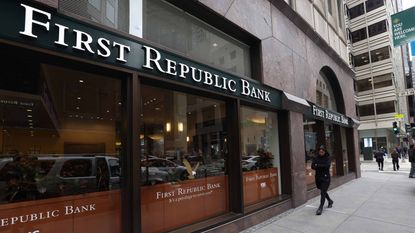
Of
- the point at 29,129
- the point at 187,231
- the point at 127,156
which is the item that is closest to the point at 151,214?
the point at 187,231

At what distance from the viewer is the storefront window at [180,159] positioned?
216 inches

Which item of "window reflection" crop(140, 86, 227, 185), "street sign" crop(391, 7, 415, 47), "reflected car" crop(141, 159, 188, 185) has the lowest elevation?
"reflected car" crop(141, 159, 188, 185)

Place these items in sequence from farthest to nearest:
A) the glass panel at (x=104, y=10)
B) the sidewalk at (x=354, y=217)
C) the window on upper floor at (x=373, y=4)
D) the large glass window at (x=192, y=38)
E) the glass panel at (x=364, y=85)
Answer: the glass panel at (x=364, y=85) → the window on upper floor at (x=373, y=4) → the sidewalk at (x=354, y=217) → the large glass window at (x=192, y=38) → the glass panel at (x=104, y=10)

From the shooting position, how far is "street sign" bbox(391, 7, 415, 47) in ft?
43.1

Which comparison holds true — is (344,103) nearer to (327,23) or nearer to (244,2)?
(327,23)

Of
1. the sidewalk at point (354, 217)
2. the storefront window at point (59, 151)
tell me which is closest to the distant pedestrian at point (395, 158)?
the sidewalk at point (354, 217)

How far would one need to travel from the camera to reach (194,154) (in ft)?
23.5

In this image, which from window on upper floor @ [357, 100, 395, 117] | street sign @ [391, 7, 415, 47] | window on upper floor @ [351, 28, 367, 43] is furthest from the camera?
window on upper floor @ [351, 28, 367, 43]

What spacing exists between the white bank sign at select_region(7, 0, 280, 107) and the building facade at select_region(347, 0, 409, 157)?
42997mm

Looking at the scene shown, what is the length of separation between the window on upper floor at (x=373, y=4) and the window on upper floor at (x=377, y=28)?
2.39 m

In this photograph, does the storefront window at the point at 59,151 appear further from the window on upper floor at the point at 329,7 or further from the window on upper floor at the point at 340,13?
the window on upper floor at the point at 340,13

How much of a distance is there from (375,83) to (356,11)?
11403 millimetres

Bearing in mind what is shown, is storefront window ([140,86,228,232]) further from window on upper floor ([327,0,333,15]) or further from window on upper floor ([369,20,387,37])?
window on upper floor ([369,20,387,37])

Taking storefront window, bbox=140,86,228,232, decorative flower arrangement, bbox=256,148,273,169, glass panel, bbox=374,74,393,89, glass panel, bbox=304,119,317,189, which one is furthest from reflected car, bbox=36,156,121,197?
glass panel, bbox=374,74,393,89
